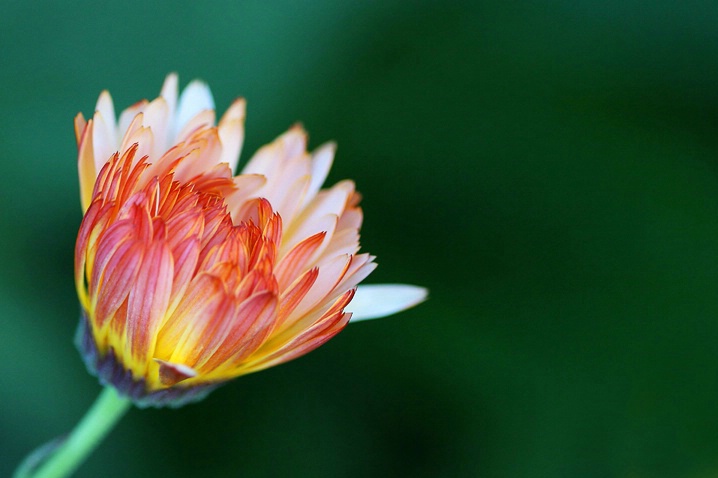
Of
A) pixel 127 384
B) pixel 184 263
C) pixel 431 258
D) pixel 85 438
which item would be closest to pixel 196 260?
pixel 184 263

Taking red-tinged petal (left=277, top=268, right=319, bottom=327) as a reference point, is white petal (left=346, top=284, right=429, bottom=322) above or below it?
above

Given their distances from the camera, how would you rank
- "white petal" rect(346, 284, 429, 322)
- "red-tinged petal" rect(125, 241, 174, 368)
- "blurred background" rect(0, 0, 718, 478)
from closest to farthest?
"red-tinged petal" rect(125, 241, 174, 368) < "white petal" rect(346, 284, 429, 322) < "blurred background" rect(0, 0, 718, 478)

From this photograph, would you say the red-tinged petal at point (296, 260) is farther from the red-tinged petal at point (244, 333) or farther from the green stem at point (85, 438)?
the green stem at point (85, 438)

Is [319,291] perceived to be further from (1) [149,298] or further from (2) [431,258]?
(2) [431,258]

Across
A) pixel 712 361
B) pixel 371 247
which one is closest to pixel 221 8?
pixel 371 247

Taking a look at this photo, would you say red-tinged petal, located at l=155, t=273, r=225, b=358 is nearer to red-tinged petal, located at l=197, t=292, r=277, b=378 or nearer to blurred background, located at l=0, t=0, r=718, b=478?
red-tinged petal, located at l=197, t=292, r=277, b=378

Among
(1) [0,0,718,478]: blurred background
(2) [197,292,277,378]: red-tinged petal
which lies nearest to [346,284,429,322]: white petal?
(2) [197,292,277,378]: red-tinged petal

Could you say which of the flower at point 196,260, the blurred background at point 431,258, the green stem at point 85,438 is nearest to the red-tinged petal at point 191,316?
Answer: the flower at point 196,260
